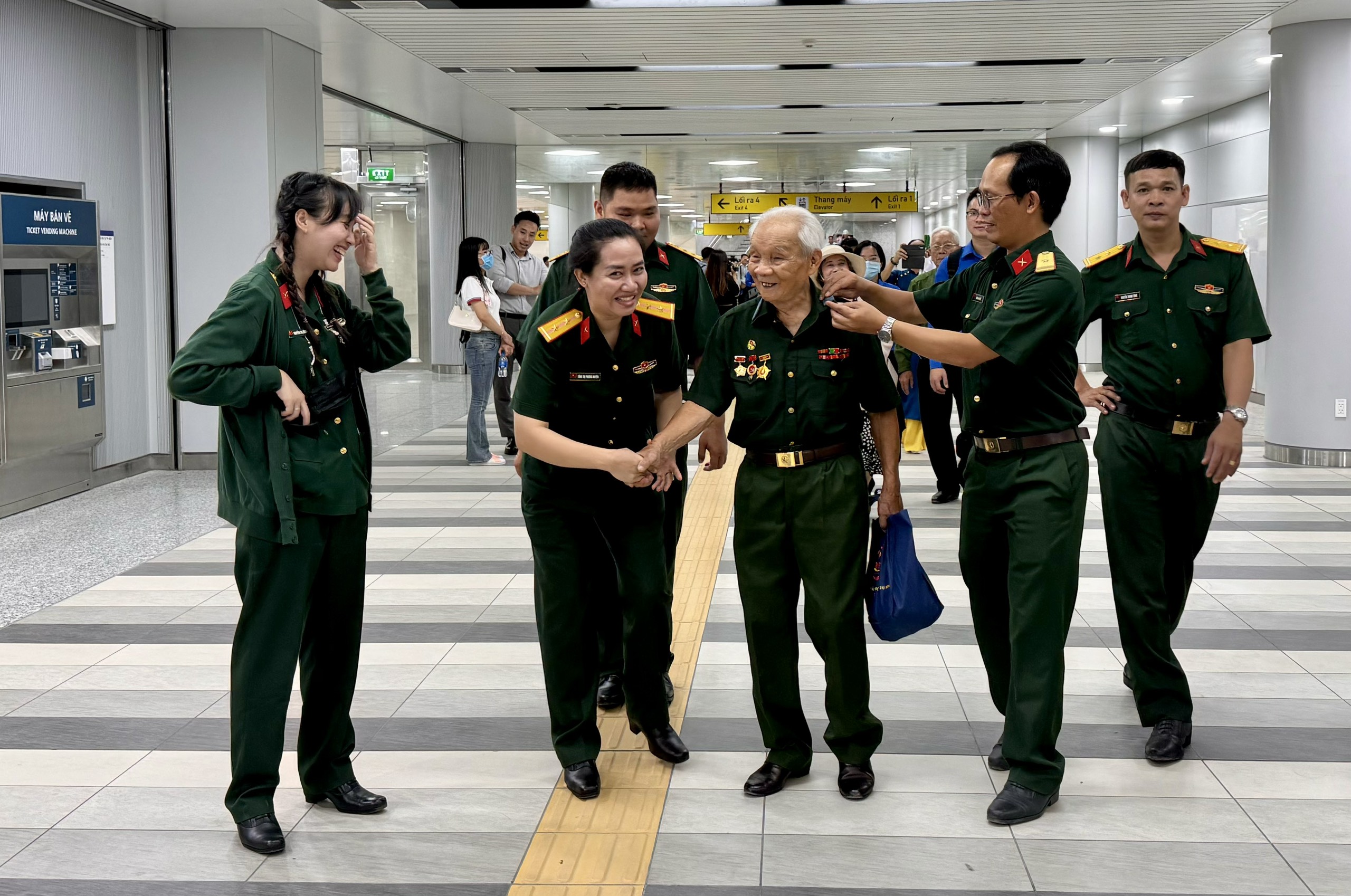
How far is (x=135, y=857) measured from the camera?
3.41 meters

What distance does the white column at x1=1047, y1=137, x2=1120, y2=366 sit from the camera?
19.3 m

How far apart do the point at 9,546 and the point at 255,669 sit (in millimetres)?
→ 4979

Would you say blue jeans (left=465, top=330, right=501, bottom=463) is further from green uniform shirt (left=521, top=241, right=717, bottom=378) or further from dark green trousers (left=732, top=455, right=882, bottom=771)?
dark green trousers (left=732, top=455, right=882, bottom=771)

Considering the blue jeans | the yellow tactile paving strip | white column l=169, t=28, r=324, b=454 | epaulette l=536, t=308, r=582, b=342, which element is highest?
white column l=169, t=28, r=324, b=454

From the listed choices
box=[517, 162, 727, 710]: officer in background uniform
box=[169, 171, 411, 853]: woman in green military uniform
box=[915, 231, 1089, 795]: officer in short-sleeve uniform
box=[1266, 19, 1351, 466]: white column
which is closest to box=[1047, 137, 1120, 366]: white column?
box=[1266, 19, 1351, 466]: white column

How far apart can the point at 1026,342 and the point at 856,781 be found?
4.40ft

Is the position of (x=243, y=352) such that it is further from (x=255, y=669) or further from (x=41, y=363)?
(x=41, y=363)

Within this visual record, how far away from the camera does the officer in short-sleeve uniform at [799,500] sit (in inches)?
146

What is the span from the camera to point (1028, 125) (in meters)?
17.3

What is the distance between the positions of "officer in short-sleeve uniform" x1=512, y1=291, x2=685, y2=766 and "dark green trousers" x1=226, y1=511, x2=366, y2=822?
55 cm

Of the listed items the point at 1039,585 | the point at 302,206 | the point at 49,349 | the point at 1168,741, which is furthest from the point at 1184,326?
the point at 49,349

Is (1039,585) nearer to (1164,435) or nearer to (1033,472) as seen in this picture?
(1033,472)

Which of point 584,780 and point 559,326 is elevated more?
point 559,326

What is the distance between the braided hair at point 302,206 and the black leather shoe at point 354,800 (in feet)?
4.57
